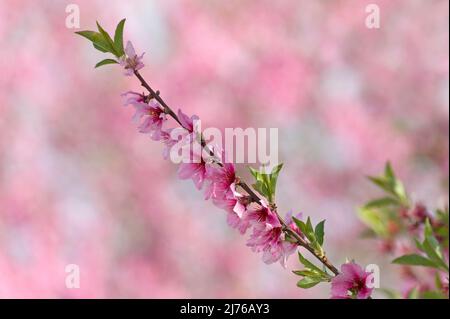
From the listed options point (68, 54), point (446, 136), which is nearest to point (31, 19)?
point (68, 54)

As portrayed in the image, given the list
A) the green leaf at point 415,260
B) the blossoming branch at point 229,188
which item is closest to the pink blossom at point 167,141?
the blossoming branch at point 229,188

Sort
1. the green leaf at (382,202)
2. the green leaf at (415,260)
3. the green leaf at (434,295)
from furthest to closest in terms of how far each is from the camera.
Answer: the green leaf at (382,202)
the green leaf at (434,295)
the green leaf at (415,260)

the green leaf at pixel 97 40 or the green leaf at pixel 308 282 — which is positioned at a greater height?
the green leaf at pixel 97 40

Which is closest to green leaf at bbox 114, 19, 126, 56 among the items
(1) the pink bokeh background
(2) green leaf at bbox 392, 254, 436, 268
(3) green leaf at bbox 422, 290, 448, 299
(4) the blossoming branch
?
(4) the blossoming branch

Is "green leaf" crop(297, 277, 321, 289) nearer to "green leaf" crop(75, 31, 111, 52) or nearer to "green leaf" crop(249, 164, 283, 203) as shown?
"green leaf" crop(249, 164, 283, 203)

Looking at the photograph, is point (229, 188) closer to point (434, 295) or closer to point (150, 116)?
point (150, 116)

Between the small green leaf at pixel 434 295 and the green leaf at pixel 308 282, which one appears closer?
the green leaf at pixel 308 282

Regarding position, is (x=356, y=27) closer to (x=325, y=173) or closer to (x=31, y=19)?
(x=325, y=173)

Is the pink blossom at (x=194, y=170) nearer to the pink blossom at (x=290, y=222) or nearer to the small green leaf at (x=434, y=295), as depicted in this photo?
the pink blossom at (x=290, y=222)

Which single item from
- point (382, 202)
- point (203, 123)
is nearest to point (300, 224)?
point (382, 202)
